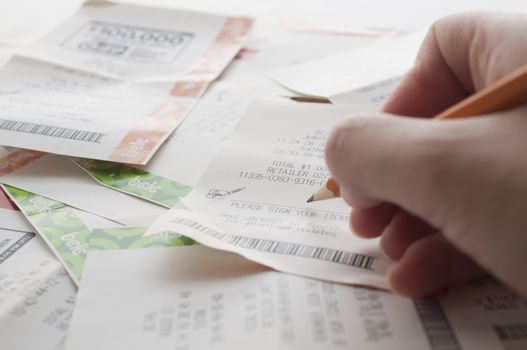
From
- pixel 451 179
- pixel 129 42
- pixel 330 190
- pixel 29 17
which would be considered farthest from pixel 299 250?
pixel 29 17

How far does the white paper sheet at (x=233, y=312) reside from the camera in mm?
383

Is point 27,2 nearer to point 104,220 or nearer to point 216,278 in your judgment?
point 104,220

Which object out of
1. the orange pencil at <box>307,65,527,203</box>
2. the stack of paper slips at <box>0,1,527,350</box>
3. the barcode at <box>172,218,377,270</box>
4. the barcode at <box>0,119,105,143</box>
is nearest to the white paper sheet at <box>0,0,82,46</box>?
the stack of paper slips at <box>0,1,527,350</box>

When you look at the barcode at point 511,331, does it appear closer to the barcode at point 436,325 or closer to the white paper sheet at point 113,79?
the barcode at point 436,325

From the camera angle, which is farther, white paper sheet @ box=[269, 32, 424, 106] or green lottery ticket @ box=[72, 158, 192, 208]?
white paper sheet @ box=[269, 32, 424, 106]

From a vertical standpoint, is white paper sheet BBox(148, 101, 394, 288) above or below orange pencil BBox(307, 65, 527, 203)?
below

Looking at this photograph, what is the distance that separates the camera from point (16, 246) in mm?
505

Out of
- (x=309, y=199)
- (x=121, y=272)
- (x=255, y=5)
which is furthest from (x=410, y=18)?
(x=121, y=272)

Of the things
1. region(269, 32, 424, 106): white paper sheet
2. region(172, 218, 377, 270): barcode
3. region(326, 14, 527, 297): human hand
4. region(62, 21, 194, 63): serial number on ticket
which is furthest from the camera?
region(62, 21, 194, 63): serial number on ticket

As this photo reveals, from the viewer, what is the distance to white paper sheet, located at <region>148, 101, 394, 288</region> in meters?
0.45

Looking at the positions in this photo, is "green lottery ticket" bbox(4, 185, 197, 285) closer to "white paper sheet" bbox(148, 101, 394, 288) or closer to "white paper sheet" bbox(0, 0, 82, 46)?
"white paper sheet" bbox(148, 101, 394, 288)

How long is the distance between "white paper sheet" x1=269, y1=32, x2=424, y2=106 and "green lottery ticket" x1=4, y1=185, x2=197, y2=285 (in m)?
0.28

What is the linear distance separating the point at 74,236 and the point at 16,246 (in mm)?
45

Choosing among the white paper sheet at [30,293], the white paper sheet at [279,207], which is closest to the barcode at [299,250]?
the white paper sheet at [279,207]
